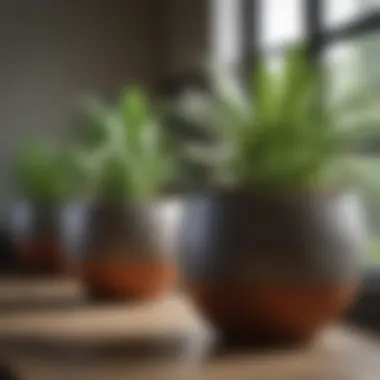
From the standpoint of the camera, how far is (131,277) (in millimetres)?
1556

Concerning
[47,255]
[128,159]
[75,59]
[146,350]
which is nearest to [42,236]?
[47,255]

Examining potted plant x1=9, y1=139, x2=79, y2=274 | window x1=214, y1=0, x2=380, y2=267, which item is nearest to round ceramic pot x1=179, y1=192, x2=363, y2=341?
window x1=214, y1=0, x2=380, y2=267

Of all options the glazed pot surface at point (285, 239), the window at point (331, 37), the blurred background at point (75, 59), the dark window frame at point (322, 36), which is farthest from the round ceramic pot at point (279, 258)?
the blurred background at point (75, 59)

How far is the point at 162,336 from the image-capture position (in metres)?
1.26

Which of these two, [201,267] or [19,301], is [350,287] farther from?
[19,301]

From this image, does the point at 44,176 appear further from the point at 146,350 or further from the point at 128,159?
the point at 146,350

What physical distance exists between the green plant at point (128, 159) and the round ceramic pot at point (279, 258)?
0.42 metres

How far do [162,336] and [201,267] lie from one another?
0.12 m

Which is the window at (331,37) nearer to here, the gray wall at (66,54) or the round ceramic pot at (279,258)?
the round ceramic pot at (279,258)

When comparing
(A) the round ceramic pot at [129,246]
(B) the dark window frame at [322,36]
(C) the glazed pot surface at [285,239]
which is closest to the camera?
(C) the glazed pot surface at [285,239]

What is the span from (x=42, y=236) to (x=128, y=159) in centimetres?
65

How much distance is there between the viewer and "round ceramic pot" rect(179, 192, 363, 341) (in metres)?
1.14

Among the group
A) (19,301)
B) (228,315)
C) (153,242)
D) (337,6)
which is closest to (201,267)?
(228,315)

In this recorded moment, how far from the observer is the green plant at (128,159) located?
5.24ft
